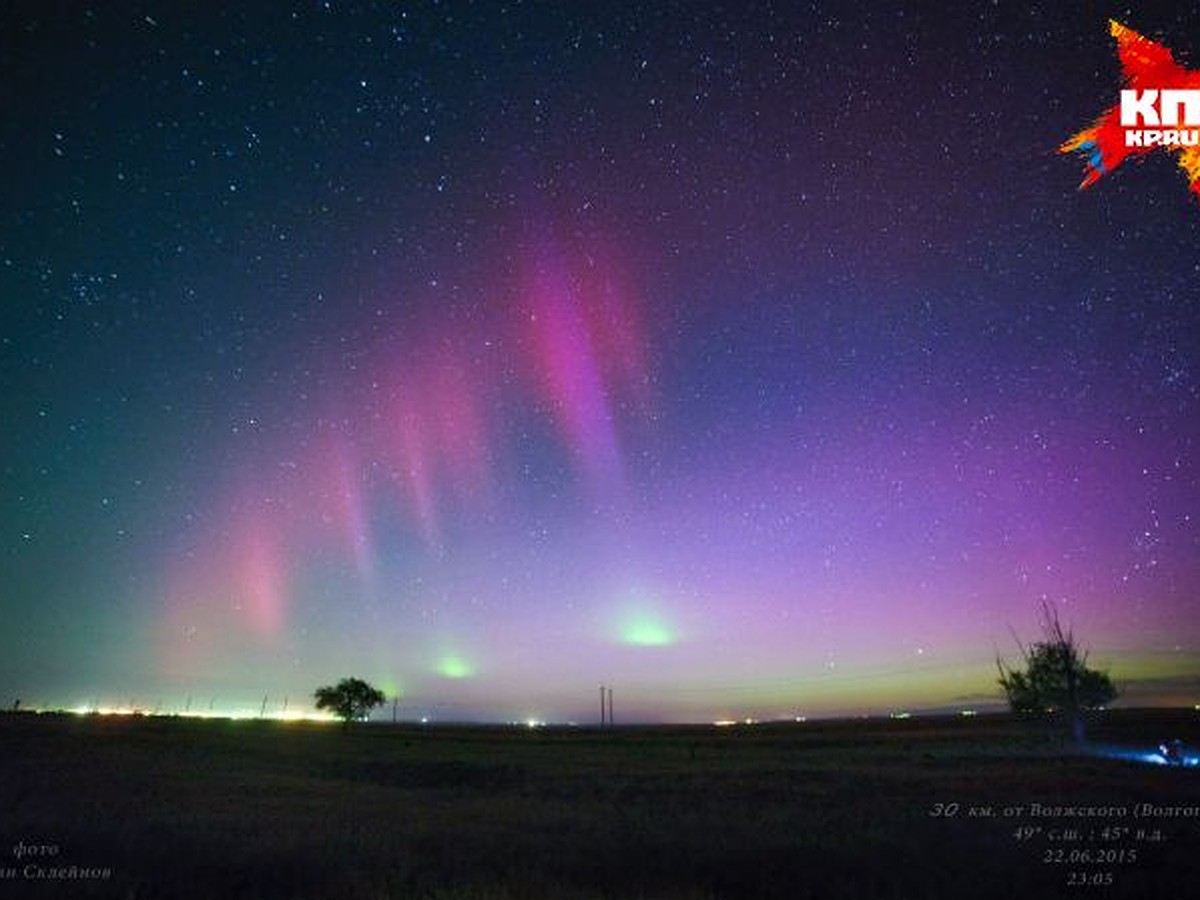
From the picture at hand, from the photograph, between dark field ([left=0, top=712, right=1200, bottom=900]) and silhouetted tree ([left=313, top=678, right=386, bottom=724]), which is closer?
dark field ([left=0, top=712, right=1200, bottom=900])

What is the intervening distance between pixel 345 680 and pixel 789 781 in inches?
4177

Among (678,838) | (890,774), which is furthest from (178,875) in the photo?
(890,774)

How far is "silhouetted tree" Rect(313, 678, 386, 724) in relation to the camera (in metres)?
120

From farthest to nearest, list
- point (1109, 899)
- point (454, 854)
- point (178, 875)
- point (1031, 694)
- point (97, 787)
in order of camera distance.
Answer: point (1031, 694) → point (97, 787) → point (454, 854) → point (178, 875) → point (1109, 899)

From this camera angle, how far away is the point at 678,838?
1631cm

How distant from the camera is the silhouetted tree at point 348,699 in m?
120

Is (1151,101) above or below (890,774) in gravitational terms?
above

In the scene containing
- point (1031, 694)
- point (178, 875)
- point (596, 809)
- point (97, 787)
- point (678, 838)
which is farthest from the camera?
point (1031, 694)

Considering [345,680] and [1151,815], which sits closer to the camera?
[1151,815]

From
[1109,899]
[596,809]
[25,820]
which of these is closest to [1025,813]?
[1109,899]

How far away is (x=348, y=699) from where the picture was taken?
120688 millimetres

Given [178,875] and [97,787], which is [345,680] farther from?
[178,875]

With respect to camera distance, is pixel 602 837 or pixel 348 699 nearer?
pixel 602 837

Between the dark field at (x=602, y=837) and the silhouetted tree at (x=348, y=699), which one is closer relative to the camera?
the dark field at (x=602, y=837)
